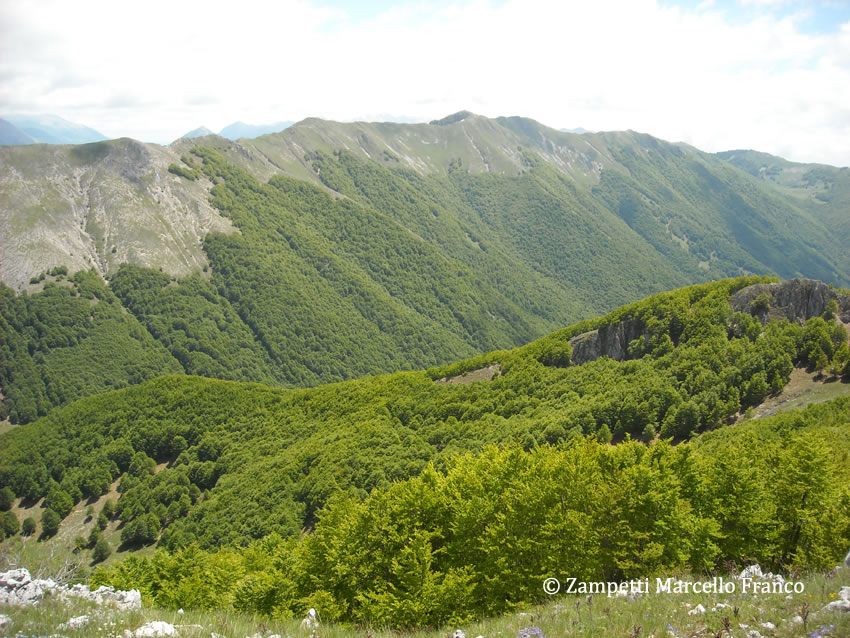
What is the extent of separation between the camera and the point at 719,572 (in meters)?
25.9

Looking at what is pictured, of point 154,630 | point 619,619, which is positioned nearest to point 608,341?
point 619,619

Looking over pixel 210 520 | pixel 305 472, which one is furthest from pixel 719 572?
pixel 210 520

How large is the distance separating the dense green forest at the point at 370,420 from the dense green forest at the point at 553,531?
16.5 metres

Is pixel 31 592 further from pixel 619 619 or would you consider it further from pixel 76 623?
pixel 619 619

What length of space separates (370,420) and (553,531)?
72814mm

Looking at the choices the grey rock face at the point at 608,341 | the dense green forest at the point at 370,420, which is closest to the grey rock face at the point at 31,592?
the dense green forest at the point at 370,420

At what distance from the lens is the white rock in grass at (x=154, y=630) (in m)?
14.7

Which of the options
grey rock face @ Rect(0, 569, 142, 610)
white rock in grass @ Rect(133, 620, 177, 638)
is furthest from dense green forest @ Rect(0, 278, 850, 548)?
white rock in grass @ Rect(133, 620, 177, 638)

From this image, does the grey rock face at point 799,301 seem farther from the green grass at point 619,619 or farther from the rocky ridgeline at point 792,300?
the green grass at point 619,619

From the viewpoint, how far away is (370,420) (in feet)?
318

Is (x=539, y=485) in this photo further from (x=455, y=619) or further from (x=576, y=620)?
(x=576, y=620)

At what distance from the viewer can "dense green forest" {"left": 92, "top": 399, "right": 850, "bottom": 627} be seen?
2581 centimetres

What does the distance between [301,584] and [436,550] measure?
378 inches

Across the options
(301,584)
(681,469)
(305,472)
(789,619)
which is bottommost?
(305,472)
